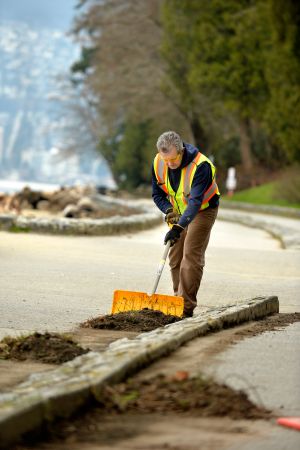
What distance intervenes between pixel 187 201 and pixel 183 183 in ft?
0.64

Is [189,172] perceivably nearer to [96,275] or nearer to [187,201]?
[187,201]

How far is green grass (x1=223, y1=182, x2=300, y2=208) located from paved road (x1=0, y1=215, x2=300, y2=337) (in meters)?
22.5

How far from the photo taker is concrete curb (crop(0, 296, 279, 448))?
5.59 meters

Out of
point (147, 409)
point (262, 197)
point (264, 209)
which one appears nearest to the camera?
point (147, 409)

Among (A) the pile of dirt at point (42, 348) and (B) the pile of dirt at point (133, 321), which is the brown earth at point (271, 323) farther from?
(A) the pile of dirt at point (42, 348)

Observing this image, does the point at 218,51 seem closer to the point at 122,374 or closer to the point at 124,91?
the point at 124,91

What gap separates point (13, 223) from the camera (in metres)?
24.4

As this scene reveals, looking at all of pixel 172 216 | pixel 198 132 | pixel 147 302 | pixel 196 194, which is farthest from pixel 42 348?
pixel 198 132

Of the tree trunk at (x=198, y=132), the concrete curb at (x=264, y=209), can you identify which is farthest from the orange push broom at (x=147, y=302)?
the tree trunk at (x=198, y=132)

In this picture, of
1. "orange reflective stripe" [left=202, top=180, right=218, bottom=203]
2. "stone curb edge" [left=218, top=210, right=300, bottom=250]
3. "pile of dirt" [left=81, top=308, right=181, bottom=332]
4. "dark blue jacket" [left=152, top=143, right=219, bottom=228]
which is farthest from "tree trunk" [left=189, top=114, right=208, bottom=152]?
"pile of dirt" [left=81, top=308, right=181, bottom=332]

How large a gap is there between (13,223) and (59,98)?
6905cm

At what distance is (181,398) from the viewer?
6.34 metres

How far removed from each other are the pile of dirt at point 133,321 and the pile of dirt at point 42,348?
1.35 meters

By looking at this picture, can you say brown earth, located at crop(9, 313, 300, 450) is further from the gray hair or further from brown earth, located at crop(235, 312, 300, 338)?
the gray hair
